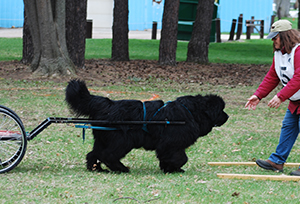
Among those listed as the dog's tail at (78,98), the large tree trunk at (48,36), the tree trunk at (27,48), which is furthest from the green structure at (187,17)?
the dog's tail at (78,98)

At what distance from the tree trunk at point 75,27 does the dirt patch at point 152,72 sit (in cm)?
57

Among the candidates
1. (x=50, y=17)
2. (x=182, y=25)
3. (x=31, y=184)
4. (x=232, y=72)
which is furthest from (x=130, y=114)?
(x=182, y=25)

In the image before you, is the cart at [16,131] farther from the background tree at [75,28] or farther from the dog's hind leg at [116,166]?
the background tree at [75,28]

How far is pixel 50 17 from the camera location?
39.3 ft

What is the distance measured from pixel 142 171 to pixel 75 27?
9.51m

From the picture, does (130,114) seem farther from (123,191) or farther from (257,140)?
(257,140)

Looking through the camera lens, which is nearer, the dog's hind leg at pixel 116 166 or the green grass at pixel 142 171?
the green grass at pixel 142 171

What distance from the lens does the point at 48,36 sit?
478 inches

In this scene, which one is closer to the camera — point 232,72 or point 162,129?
point 162,129

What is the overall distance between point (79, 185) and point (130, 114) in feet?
3.51

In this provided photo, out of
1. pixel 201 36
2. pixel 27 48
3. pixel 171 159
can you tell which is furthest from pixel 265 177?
pixel 201 36

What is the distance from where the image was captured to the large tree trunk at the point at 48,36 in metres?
12.0

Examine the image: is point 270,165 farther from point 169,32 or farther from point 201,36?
point 201,36

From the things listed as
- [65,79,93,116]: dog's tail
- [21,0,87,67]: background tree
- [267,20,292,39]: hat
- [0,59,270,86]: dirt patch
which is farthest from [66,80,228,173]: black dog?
[21,0,87,67]: background tree
